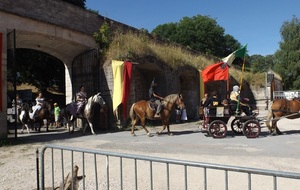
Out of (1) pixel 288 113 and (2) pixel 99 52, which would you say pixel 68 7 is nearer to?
(2) pixel 99 52

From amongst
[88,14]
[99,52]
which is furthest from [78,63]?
[88,14]

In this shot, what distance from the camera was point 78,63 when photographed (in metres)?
17.7

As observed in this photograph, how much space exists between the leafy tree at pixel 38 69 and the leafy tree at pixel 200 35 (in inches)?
1164

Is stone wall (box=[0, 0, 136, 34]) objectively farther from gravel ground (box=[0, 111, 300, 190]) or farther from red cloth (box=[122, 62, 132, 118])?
gravel ground (box=[0, 111, 300, 190])

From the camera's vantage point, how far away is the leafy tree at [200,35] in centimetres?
5566

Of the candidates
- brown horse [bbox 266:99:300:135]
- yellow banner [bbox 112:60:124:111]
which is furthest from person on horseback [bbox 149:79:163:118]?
brown horse [bbox 266:99:300:135]

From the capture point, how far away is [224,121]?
42.0ft

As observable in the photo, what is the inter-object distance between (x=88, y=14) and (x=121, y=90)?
446cm

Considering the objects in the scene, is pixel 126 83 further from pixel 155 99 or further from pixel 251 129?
pixel 251 129

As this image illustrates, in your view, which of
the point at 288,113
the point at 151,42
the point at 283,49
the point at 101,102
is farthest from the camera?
the point at 283,49

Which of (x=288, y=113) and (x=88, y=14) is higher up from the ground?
(x=88, y=14)

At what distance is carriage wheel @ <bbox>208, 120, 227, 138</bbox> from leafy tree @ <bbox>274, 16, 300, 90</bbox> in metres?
33.9

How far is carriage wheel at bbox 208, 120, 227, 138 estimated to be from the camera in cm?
1266

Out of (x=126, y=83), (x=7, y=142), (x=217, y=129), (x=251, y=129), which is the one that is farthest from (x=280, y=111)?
(x=7, y=142)
